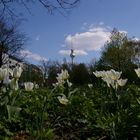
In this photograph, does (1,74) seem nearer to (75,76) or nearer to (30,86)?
(30,86)

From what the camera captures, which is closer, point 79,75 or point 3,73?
point 3,73

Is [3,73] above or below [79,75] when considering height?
below

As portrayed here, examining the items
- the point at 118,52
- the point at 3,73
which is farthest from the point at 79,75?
the point at 3,73

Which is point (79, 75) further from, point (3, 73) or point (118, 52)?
point (3, 73)

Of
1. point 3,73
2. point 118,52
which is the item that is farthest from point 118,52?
point 3,73

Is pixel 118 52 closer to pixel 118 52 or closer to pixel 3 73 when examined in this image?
pixel 118 52

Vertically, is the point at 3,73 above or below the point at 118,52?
below

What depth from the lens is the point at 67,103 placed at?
4.84 metres

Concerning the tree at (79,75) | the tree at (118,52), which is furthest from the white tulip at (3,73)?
the tree at (118,52)

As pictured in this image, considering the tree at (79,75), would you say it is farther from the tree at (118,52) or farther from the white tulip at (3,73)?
the white tulip at (3,73)

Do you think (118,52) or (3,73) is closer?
(3,73)

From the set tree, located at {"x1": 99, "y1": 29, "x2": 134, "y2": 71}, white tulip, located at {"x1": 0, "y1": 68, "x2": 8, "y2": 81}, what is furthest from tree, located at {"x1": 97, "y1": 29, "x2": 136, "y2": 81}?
white tulip, located at {"x1": 0, "y1": 68, "x2": 8, "y2": 81}

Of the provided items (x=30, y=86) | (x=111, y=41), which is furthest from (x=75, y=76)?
(x=30, y=86)

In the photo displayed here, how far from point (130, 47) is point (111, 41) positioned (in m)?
3.97
